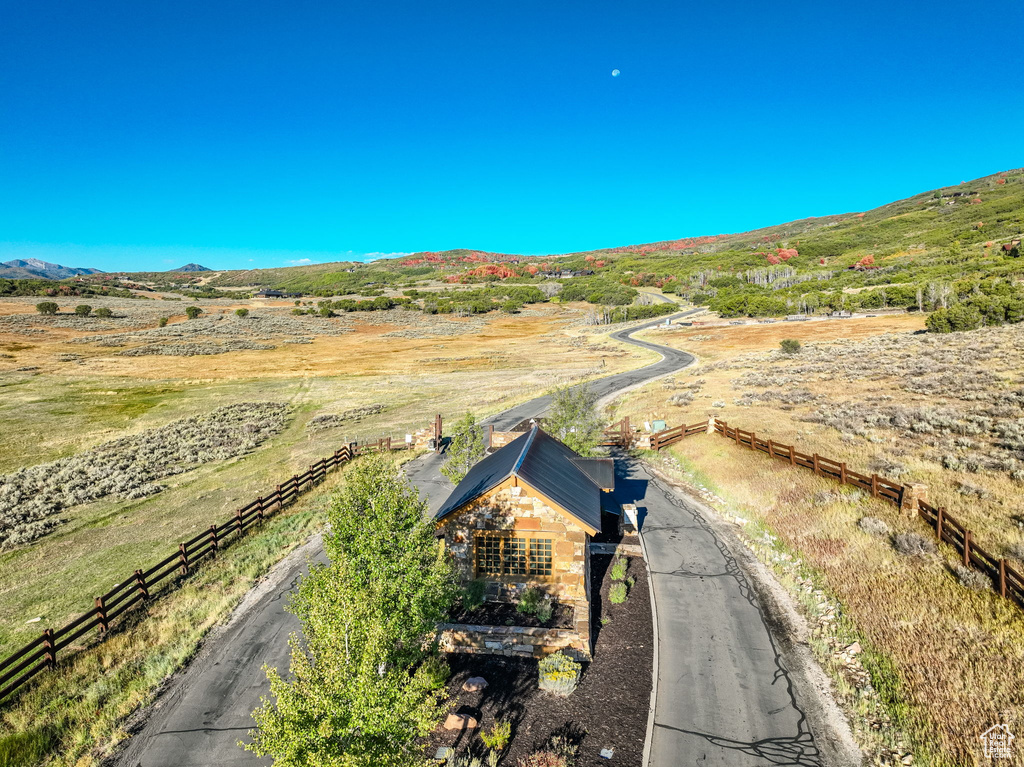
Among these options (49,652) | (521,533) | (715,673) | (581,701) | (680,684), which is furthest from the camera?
(521,533)

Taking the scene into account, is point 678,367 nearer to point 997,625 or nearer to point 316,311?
point 997,625

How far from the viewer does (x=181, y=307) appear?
445ft

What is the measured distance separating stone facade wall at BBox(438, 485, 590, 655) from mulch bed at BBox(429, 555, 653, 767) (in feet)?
4.63

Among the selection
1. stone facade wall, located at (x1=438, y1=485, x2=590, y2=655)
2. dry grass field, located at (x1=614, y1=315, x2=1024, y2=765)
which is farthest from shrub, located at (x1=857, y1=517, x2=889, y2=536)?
stone facade wall, located at (x1=438, y1=485, x2=590, y2=655)

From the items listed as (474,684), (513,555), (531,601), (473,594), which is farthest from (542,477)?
(474,684)

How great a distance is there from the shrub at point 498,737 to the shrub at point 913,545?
14714 mm

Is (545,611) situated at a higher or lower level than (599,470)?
lower

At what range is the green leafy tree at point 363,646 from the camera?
25.4 feet

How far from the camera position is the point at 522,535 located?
51.7 ft

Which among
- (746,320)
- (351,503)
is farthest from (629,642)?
(746,320)

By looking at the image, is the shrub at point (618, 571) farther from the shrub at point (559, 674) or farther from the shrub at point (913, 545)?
the shrub at point (913, 545)

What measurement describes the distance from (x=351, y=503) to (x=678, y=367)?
5953 centimetres

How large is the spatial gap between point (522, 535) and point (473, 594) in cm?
265

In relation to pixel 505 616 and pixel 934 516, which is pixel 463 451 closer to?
pixel 505 616
